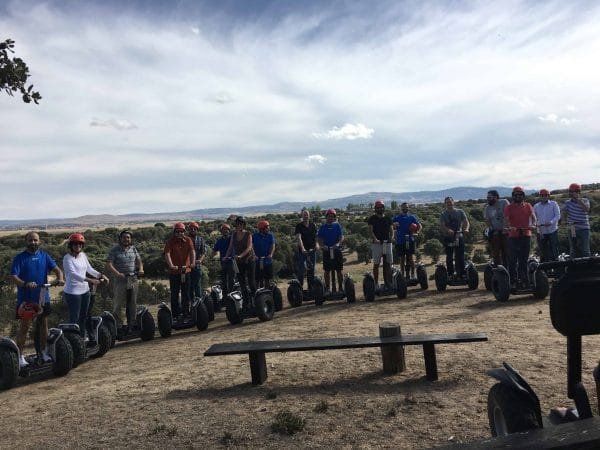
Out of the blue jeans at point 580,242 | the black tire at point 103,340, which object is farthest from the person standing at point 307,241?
the blue jeans at point 580,242

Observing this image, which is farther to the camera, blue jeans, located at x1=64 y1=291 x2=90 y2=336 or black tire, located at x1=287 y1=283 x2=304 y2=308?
black tire, located at x1=287 y1=283 x2=304 y2=308

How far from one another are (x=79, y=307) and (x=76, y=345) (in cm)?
56

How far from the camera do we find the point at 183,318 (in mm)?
9492

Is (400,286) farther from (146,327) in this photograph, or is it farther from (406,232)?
(146,327)

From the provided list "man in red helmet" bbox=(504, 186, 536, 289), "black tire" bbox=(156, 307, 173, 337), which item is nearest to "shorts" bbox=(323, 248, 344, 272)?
"man in red helmet" bbox=(504, 186, 536, 289)

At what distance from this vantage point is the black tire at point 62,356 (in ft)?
22.3

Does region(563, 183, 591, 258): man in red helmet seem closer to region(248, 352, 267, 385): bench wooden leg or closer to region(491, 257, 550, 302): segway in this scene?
region(491, 257, 550, 302): segway

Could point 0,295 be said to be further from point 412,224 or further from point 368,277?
point 412,224

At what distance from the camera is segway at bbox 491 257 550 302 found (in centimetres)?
948

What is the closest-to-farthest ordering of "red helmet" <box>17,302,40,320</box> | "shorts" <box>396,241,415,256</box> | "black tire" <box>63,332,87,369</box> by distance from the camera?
"red helmet" <box>17,302,40,320</box> → "black tire" <box>63,332,87,369</box> → "shorts" <box>396,241,415,256</box>

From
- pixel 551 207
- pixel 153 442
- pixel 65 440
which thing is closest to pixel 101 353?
pixel 65 440

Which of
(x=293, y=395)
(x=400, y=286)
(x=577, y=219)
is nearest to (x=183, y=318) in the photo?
(x=400, y=286)

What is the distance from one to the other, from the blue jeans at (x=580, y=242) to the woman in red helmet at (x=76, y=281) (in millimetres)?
9945

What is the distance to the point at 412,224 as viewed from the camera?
11211 millimetres
